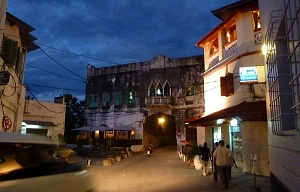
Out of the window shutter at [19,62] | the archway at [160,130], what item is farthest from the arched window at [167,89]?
the window shutter at [19,62]

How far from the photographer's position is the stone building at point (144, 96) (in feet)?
101

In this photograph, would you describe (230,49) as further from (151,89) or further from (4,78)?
(151,89)

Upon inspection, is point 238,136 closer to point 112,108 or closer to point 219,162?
point 219,162

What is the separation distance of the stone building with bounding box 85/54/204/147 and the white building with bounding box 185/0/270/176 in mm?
12332

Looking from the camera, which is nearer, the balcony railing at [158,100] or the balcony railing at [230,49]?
the balcony railing at [230,49]

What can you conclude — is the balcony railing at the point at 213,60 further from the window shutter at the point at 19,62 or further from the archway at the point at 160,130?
the archway at the point at 160,130

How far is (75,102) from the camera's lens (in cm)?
4469

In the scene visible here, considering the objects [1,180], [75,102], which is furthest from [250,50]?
[75,102]

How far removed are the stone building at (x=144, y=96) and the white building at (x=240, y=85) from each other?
486 inches

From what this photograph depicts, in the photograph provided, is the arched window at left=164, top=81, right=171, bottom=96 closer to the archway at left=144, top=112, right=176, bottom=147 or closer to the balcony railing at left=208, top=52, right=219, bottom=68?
the archway at left=144, top=112, right=176, bottom=147

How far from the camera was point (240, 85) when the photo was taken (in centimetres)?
1446

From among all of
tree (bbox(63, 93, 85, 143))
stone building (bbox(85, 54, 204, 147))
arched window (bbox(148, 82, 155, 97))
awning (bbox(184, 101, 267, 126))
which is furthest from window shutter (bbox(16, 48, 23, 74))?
tree (bbox(63, 93, 85, 143))

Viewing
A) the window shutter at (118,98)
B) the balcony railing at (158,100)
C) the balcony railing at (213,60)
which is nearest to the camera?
the balcony railing at (213,60)

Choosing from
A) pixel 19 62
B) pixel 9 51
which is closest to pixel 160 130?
pixel 19 62
